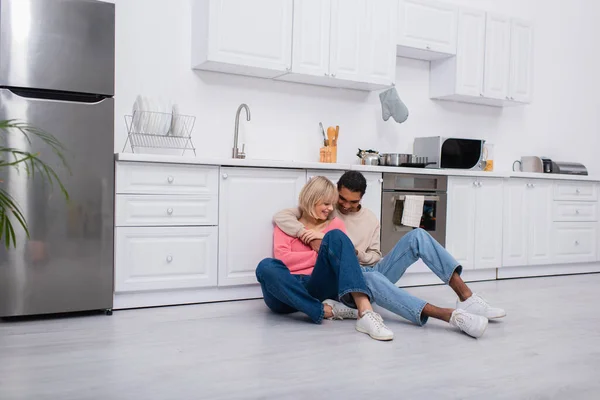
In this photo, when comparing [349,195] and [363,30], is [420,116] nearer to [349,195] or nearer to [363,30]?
[363,30]

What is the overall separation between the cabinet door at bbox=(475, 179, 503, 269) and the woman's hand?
1750 millimetres

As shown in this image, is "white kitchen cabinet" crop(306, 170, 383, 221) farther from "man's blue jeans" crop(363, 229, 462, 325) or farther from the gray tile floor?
the gray tile floor

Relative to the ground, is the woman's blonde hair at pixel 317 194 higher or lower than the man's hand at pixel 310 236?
higher

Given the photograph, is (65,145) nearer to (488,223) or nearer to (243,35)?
(243,35)

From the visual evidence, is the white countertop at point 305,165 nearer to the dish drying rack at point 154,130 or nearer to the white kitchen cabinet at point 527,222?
the white kitchen cabinet at point 527,222

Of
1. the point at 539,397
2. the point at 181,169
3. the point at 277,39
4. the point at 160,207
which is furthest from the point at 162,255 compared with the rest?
the point at 539,397

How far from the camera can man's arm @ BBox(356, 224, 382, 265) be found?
2920mm

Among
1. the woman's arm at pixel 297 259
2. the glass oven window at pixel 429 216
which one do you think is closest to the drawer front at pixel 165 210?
the woman's arm at pixel 297 259

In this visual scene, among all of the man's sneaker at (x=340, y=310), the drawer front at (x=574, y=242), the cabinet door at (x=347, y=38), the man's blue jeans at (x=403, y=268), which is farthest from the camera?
the drawer front at (x=574, y=242)

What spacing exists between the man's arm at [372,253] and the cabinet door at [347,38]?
4.30ft

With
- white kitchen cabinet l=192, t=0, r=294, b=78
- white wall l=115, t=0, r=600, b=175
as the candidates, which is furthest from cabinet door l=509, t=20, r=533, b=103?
white kitchen cabinet l=192, t=0, r=294, b=78

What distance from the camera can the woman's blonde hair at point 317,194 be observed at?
9.33 feet

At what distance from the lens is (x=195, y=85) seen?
3.66 meters

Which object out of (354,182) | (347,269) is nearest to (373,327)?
(347,269)
